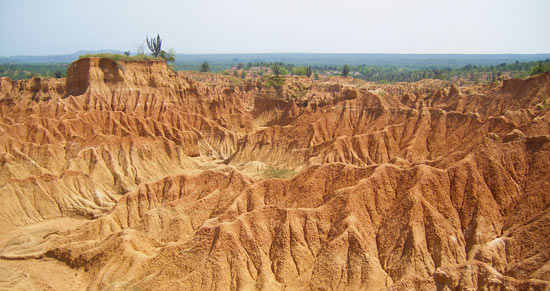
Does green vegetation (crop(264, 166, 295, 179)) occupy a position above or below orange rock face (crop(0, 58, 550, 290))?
below

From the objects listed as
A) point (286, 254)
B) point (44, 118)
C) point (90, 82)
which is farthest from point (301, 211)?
point (90, 82)

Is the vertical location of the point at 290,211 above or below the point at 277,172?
above

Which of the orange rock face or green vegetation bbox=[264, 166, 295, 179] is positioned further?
green vegetation bbox=[264, 166, 295, 179]

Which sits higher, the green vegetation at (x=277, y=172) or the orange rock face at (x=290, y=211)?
the orange rock face at (x=290, y=211)

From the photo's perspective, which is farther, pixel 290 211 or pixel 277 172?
pixel 277 172

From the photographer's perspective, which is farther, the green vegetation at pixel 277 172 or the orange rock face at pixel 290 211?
the green vegetation at pixel 277 172
